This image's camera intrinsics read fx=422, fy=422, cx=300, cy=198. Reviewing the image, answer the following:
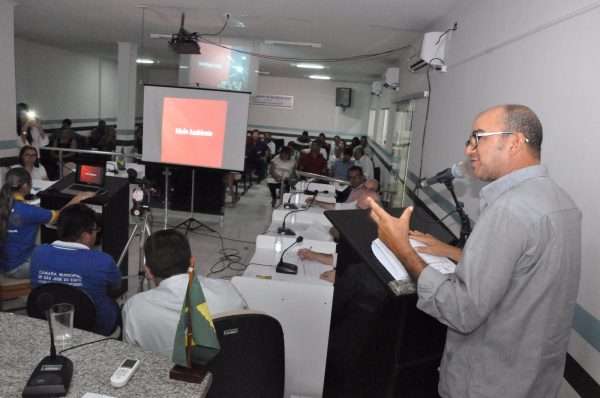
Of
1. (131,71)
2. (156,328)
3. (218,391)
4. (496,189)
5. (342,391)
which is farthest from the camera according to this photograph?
(131,71)

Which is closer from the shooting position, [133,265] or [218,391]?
[218,391]

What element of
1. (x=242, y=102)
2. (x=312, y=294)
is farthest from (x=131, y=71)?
(x=312, y=294)

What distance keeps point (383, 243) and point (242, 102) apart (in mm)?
4547

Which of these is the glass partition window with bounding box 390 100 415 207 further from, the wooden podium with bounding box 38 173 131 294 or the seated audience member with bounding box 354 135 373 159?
the wooden podium with bounding box 38 173 131 294

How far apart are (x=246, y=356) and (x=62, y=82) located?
38.1 ft

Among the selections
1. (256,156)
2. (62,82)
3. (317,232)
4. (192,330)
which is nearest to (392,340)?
(192,330)

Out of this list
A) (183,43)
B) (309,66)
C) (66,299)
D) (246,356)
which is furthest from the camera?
(309,66)

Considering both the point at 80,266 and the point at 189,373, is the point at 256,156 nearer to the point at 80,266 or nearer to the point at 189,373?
the point at 80,266

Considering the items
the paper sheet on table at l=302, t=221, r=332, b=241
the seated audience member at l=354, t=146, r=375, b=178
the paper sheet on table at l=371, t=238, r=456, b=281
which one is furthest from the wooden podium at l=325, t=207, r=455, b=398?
the seated audience member at l=354, t=146, r=375, b=178

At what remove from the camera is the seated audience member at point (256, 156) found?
961 cm

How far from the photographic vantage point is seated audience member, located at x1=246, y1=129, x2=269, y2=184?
379 inches

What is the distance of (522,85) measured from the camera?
2438mm

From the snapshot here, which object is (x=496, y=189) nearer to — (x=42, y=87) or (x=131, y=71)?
(x=131, y=71)

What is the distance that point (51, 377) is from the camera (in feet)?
3.50
